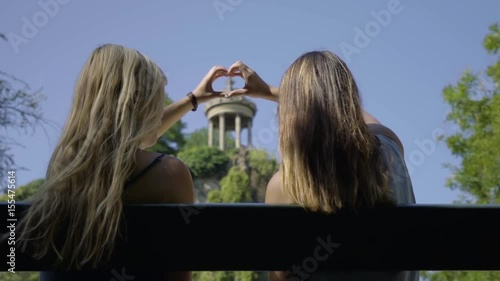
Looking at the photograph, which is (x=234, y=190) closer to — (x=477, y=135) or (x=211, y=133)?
(x=211, y=133)

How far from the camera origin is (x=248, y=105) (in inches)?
1918

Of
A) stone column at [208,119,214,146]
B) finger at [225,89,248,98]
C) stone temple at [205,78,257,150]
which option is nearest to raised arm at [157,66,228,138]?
finger at [225,89,248,98]

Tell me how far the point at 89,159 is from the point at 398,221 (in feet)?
2.38

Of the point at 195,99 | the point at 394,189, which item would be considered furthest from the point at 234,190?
the point at 394,189

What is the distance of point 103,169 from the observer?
1467mm

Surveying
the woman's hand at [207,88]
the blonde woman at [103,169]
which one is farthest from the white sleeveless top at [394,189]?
the woman's hand at [207,88]

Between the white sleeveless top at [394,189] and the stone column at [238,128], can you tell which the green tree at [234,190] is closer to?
the stone column at [238,128]

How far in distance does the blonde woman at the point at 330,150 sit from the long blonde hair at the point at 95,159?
351mm

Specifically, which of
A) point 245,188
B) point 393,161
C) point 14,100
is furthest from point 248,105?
point 393,161

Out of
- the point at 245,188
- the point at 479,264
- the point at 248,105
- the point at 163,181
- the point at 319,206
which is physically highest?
the point at 248,105

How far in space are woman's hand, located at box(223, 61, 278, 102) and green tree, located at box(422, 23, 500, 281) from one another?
33.7 ft

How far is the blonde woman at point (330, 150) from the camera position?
1.41 meters

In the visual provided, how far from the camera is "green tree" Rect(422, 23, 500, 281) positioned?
12.0m

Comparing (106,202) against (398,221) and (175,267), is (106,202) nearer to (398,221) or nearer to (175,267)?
(175,267)
